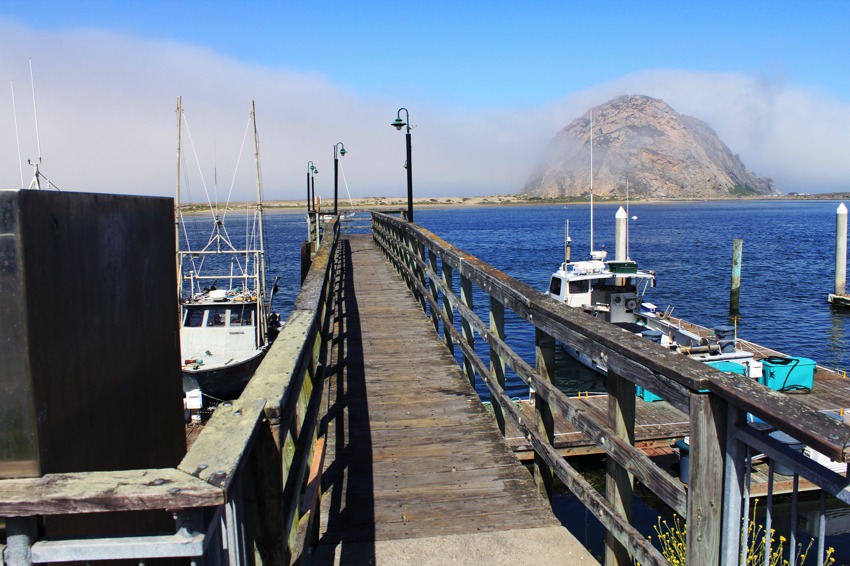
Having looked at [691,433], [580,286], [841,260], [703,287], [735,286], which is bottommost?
[703,287]

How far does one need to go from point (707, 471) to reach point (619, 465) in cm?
72

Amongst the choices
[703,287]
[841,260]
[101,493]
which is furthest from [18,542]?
[703,287]

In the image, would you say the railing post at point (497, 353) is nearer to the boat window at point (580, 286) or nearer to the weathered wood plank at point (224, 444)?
the weathered wood plank at point (224, 444)

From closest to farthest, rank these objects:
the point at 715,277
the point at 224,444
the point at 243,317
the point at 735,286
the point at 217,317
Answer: the point at 224,444, the point at 217,317, the point at 243,317, the point at 735,286, the point at 715,277

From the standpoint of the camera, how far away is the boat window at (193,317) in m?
21.7

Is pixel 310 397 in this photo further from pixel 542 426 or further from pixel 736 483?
pixel 736 483

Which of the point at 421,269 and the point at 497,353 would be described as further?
the point at 421,269

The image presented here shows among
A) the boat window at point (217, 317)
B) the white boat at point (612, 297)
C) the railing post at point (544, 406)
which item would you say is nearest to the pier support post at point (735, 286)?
the white boat at point (612, 297)

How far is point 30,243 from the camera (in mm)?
1435

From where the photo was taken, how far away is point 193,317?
21953 millimetres

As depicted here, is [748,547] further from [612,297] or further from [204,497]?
[612,297]

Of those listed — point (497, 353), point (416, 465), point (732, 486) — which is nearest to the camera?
point (732, 486)

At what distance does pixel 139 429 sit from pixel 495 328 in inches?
139

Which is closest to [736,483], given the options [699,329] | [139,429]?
[139,429]
